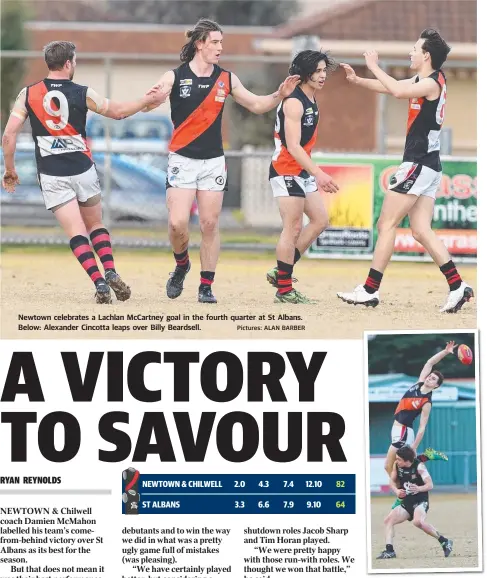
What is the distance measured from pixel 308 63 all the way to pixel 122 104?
3.57ft

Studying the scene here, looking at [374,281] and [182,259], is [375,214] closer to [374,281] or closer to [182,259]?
[374,281]

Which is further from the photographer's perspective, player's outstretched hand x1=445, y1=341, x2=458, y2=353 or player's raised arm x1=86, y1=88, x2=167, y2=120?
player's raised arm x1=86, y1=88, x2=167, y2=120

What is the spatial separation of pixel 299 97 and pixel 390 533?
255 centimetres

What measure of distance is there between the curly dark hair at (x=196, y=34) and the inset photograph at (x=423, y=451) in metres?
2.04

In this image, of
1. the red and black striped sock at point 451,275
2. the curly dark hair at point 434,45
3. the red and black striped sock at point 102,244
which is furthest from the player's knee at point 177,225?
the curly dark hair at point 434,45

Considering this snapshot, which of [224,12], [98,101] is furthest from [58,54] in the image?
[224,12]

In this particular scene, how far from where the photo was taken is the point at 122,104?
6512 mm

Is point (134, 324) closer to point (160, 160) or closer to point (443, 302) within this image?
point (443, 302)

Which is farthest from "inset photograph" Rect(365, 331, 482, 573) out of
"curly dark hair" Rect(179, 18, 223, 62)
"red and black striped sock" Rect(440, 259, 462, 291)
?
"curly dark hair" Rect(179, 18, 223, 62)

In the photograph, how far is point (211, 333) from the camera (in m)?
6.34

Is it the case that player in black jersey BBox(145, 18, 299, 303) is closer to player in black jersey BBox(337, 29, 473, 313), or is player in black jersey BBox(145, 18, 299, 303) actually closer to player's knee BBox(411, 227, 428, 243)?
player in black jersey BBox(337, 29, 473, 313)

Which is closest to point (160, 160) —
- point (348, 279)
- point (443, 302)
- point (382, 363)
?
point (348, 279)

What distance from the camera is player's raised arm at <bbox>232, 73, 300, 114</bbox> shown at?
660cm

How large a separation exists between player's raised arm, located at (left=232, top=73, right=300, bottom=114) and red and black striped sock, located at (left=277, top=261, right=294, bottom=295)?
0.96 metres
